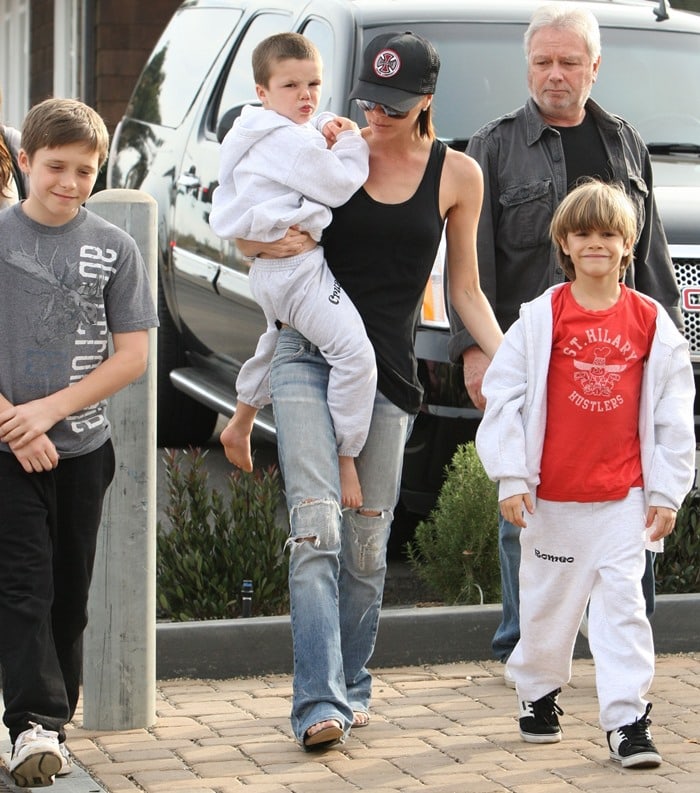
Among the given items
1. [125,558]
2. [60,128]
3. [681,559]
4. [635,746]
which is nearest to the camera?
[60,128]

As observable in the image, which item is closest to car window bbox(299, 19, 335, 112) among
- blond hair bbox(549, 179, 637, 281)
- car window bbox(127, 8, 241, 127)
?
car window bbox(127, 8, 241, 127)

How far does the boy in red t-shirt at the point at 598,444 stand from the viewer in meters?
4.95

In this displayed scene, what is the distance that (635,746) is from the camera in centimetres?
489

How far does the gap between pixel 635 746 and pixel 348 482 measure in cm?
102

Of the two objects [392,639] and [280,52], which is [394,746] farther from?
[280,52]

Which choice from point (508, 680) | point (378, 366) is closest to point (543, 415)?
point (378, 366)

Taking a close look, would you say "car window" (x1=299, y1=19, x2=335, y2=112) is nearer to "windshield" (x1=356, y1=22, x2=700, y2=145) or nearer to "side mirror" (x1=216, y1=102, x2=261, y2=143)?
"windshield" (x1=356, y1=22, x2=700, y2=145)

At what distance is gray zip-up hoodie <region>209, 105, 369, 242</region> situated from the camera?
4.93 m

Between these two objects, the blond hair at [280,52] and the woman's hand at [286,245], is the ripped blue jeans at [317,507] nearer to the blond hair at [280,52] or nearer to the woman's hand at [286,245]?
the woman's hand at [286,245]

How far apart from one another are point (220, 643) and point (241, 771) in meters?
1.05

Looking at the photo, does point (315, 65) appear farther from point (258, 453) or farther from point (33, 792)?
point (258, 453)

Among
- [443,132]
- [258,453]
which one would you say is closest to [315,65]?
[443,132]

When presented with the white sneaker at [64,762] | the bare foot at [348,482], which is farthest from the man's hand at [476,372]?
the white sneaker at [64,762]

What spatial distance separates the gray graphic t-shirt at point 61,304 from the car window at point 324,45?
281cm
